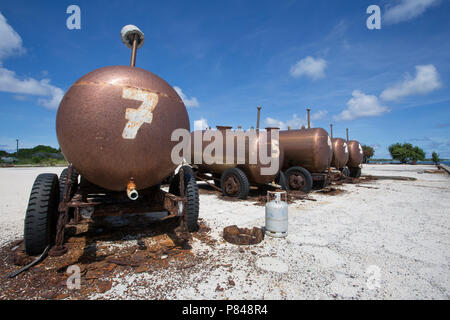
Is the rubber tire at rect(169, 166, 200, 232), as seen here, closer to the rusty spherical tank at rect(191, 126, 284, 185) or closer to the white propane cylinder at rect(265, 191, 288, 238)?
the white propane cylinder at rect(265, 191, 288, 238)

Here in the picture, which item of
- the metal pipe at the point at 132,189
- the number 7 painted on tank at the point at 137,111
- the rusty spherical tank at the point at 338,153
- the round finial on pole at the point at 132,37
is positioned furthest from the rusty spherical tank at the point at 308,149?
the metal pipe at the point at 132,189

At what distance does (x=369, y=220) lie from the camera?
205 inches

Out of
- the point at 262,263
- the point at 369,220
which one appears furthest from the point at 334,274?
the point at 369,220

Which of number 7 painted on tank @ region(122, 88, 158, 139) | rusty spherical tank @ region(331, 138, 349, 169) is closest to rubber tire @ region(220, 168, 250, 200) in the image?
number 7 painted on tank @ region(122, 88, 158, 139)

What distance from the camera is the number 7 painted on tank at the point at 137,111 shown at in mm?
2785

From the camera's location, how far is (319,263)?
3.09 metres

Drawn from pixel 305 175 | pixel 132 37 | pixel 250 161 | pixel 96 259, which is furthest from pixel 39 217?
pixel 305 175

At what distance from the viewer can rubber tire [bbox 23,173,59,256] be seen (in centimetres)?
293

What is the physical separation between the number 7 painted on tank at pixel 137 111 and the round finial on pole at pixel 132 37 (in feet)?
2.94

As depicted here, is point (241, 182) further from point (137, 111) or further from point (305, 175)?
point (137, 111)

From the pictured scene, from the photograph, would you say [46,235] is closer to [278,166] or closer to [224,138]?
[224,138]

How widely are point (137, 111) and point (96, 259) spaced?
2145mm

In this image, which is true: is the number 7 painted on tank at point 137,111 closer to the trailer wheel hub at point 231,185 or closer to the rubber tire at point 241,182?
the rubber tire at point 241,182
